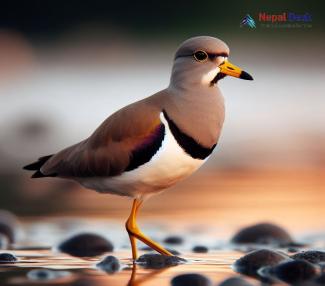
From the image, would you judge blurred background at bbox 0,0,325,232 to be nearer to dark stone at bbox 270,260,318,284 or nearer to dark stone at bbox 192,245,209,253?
dark stone at bbox 192,245,209,253

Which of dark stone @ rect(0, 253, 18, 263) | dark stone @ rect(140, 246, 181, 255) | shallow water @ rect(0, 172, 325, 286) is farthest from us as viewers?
dark stone @ rect(140, 246, 181, 255)

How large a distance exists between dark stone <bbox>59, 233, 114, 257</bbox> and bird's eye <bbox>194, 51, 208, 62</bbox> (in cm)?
160

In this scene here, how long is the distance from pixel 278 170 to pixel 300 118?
2985mm

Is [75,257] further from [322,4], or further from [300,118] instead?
[322,4]

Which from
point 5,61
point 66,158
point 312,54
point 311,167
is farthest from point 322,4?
point 66,158

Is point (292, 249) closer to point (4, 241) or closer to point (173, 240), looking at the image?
point (173, 240)

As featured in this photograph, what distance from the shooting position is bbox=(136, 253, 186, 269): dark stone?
701 cm

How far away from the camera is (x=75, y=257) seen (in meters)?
7.32

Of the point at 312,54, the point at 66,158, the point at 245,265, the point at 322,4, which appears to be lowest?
the point at 245,265

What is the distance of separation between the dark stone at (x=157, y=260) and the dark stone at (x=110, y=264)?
207 mm

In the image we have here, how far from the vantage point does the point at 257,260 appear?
6.77 meters

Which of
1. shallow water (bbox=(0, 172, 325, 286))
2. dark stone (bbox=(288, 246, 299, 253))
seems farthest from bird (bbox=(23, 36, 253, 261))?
dark stone (bbox=(288, 246, 299, 253))

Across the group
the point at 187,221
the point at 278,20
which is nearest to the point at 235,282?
the point at 187,221

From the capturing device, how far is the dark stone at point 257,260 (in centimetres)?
672
